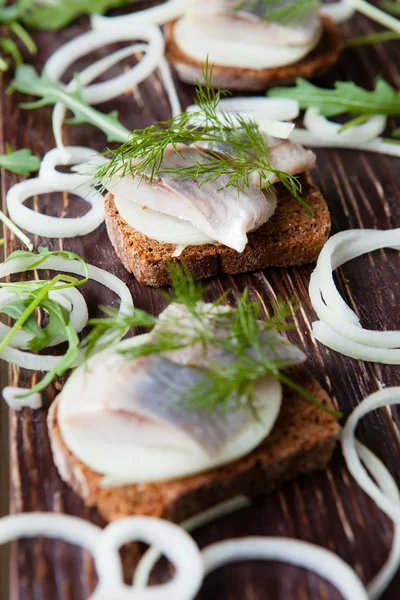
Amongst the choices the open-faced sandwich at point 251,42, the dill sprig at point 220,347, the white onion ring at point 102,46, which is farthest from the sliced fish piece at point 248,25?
the dill sprig at point 220,347

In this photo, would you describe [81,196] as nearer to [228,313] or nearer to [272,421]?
[228,313]

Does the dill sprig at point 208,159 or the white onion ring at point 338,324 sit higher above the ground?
the dill sprig at point 208,159

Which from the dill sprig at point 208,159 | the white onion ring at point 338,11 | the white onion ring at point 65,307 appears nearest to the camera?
the white onion ring at point 65,307

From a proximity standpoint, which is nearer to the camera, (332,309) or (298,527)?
(298,527)

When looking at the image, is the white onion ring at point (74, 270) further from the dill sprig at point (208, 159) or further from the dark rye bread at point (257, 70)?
the dark rye bread at point (257, 70)

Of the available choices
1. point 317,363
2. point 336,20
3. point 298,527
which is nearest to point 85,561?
point 298,527

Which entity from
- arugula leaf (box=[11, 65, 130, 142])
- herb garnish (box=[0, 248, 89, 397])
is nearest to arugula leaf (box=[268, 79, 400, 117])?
arugula leaf (box=[11, 65, 130, 142])

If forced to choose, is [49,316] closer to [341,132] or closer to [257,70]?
[341,132]
